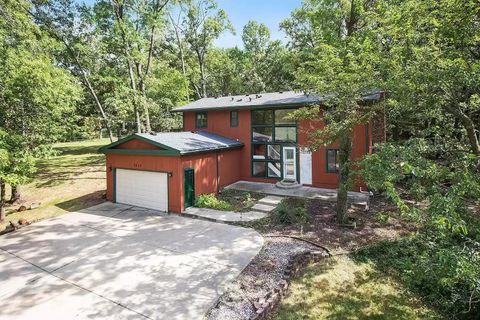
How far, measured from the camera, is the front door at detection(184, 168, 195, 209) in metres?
12.0

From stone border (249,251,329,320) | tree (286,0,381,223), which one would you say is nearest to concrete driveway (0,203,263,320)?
stone border (249,251,329,320)

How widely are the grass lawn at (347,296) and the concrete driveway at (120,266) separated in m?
1.55

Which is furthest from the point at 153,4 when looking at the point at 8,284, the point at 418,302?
the point at 418,302

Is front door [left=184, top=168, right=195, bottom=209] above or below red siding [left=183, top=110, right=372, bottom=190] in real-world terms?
below

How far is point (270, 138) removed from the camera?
51.0ft

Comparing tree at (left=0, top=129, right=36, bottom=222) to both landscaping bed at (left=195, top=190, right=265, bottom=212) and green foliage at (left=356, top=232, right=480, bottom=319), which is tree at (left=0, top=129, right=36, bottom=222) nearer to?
landscaping bed at (left=195, top=190, right=265, bottom=212)

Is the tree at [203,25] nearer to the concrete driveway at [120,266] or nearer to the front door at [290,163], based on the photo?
the front door at [290,163]

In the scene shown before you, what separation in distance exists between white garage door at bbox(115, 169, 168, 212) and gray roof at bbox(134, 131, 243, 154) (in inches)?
53.1

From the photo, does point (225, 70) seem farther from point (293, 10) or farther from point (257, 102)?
point (257, 102)

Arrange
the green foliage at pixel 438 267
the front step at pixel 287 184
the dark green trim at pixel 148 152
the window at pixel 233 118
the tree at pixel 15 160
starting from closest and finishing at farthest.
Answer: the green foliage at pixel 438 267 → the tree at pixel 15 160 → the dark green trim at pixel 148 152 → the front step at pixel 287 184 → the window at pixel 233 118

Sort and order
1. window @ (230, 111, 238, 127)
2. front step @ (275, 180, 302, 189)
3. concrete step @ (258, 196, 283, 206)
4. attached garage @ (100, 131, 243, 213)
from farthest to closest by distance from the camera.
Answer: window @ (230, 111, 238, 127) < front step @ (275, 180, 302, 189) < concrete step @ (258, 196, 283, 206) < attached garage @ (100, 131, 243, 213)

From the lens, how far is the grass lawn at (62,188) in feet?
41.0

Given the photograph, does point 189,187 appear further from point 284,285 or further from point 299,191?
point 284,285

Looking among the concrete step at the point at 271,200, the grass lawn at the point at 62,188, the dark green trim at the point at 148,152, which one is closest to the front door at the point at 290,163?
the concrete step at the point at 271,200
